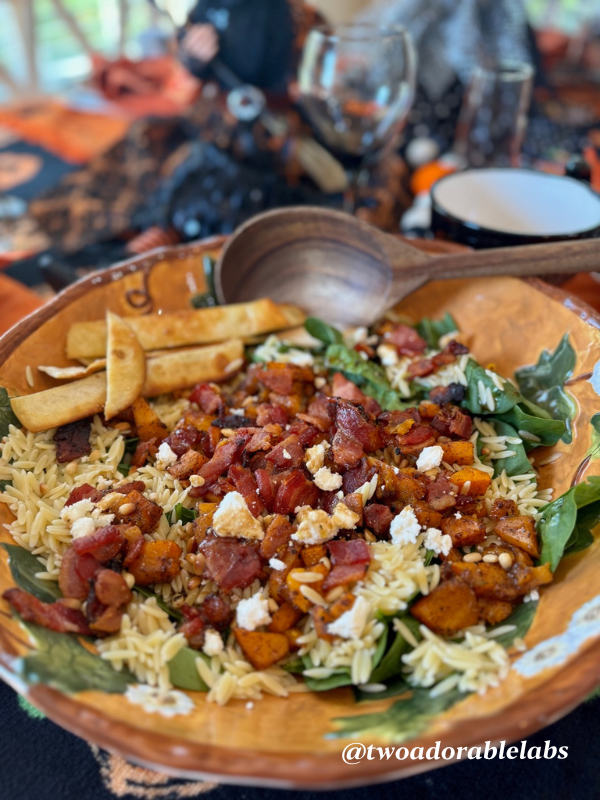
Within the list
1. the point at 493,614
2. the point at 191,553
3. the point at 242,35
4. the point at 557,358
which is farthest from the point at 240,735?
the point at 242,35

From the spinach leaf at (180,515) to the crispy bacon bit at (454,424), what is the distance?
2.85 ft

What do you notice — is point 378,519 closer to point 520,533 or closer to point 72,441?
point 520,533

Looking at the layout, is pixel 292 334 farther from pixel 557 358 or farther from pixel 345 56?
pixel 345 56

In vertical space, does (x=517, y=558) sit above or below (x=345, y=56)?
below

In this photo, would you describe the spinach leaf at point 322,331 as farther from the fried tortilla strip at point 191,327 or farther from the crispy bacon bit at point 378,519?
the crispy bacon bit at point 378,519

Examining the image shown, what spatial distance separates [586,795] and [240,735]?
2.97ft

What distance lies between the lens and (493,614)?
1656mm

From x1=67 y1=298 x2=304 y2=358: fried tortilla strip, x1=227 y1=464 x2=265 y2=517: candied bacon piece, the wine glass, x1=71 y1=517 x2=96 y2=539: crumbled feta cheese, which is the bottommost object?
x1=227 y1=464 x2=265 y2=517: candied bacon piece

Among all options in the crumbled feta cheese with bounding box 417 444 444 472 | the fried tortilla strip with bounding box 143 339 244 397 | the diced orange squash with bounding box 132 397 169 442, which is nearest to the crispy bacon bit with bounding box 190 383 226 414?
the fried tortilla strip with bounding box 143 339 244 397

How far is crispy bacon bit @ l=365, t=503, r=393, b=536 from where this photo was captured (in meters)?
1.81

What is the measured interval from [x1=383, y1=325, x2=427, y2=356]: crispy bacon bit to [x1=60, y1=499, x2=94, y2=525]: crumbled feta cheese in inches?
52.1

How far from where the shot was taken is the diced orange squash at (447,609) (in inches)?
63.2

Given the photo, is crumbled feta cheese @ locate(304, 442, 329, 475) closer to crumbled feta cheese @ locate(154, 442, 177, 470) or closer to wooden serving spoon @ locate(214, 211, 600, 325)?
crumbled feta cheese @ locate(154, 442, 177, 470)

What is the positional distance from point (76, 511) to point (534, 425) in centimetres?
145
